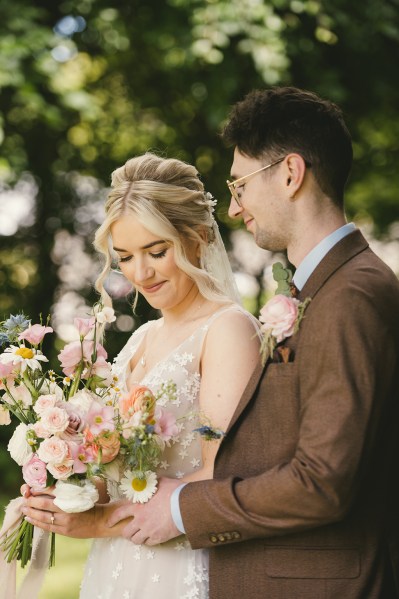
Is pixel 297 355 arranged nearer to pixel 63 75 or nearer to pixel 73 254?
pixel 63 75

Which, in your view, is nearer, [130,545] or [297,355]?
[297,355]

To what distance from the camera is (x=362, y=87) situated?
340 inches

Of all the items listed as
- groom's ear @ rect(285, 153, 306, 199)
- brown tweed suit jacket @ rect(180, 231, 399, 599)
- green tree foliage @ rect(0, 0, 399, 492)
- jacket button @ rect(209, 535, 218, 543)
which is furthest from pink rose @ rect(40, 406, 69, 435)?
green tree foliage @ rect(0, 0, 399, 492)

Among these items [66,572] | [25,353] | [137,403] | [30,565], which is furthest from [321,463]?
[66,572]

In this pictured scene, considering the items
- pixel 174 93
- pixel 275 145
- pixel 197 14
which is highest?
pixel 275 145

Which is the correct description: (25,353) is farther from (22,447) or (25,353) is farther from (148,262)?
(148,262)

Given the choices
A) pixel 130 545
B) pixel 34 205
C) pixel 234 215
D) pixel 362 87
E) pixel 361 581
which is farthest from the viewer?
pixel 34 205

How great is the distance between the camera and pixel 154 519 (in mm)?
2750

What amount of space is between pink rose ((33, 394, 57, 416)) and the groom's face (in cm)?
85

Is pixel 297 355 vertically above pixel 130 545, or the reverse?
pixel 297 355

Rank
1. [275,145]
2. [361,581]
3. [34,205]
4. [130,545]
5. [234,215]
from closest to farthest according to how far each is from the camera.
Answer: [361,581], [275,145], [234,215], [130,545], [34,205]

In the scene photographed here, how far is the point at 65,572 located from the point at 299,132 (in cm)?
562

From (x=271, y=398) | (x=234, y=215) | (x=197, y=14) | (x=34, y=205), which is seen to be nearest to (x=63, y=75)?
(x=197, y=14)

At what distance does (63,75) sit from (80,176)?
9.87ft
